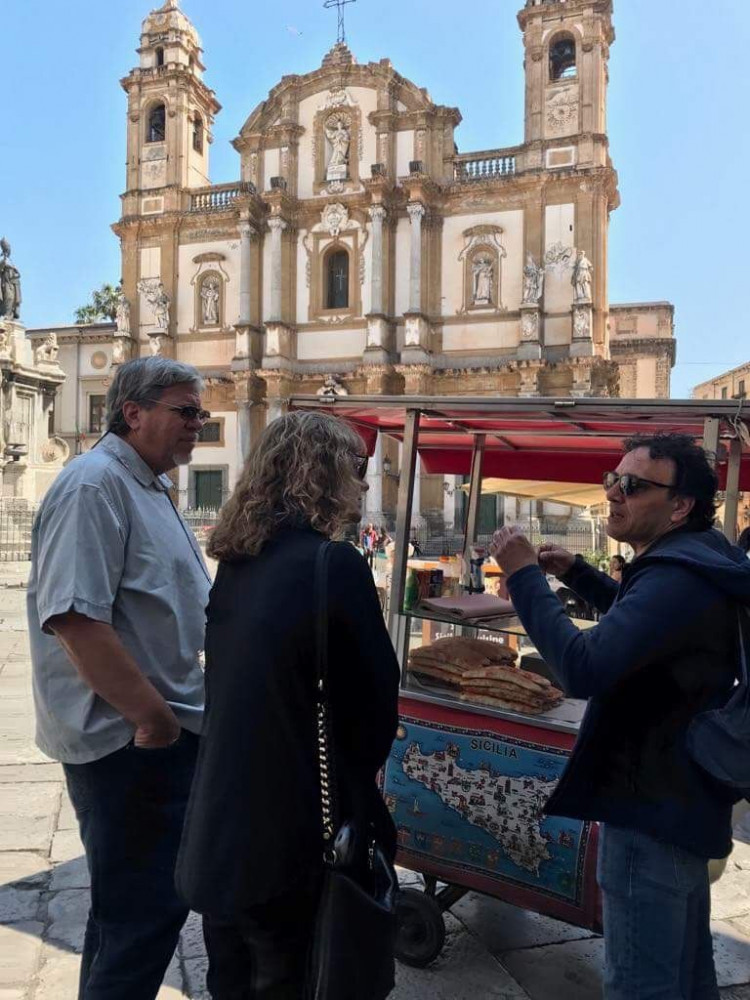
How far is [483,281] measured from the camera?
28062 millimetres

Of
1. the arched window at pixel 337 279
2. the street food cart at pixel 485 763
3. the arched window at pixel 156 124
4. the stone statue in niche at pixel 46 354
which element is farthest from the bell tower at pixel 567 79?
the street food cart at pixel 485 763

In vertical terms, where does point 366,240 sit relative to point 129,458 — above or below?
above

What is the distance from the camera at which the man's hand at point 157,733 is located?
6.12 ft

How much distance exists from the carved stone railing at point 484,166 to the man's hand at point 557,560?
28446 mm

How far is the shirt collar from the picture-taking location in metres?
2.09

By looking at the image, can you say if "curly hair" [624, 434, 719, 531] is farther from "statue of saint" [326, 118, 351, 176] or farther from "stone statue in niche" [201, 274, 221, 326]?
"statue of saint" [326, 118, 351, 176]

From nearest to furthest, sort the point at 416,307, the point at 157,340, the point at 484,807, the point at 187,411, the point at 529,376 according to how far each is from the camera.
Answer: the point at 187,411, the point at 484,807, the point at 529,376, the point at 416,307, the point at 157,340

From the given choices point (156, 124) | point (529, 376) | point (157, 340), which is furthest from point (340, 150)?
point (529, 376)

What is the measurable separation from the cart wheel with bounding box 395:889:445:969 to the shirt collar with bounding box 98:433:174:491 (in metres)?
1.78

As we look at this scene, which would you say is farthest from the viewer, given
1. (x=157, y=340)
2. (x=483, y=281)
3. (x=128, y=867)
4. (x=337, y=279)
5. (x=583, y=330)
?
(x=157, y=340)

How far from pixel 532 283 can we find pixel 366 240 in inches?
272

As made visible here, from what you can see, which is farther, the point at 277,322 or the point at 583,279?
the point at 277,322

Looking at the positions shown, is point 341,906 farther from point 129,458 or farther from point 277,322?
point 277,322

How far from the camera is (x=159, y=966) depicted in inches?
78.1
